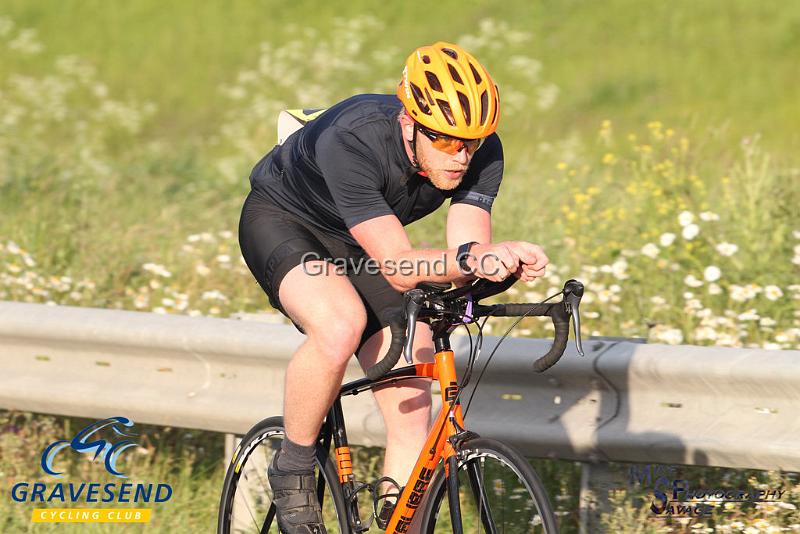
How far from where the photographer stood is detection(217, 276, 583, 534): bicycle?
3553 millimetres

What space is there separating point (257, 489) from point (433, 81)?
2037 mm

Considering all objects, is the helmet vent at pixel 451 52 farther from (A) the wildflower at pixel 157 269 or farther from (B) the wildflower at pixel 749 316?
(A) the wildflower at pixel 157 269

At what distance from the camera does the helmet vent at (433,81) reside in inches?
145

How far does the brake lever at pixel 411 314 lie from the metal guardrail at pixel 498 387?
1.02 metres

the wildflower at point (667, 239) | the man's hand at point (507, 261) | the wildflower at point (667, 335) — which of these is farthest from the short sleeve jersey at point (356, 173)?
the wildflower at point (667, 239)

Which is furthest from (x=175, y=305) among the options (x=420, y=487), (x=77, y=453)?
(x=420, y=487)

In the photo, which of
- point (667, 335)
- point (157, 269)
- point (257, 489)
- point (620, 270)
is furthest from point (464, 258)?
point (157, 269)

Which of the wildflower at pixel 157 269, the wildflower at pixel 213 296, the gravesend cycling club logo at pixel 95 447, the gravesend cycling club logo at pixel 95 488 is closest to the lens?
the gravesend cycling club logo at pixel 95 488

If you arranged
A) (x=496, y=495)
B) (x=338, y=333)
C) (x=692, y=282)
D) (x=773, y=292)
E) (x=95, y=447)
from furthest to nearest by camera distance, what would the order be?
1. (x=692, y=282)
2. (x=773, y=292)
3. (x=95, y=447)
4. (x=496, y=495)
5. (x=338, y=333)

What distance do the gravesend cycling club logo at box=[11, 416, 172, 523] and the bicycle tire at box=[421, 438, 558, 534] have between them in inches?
52.3

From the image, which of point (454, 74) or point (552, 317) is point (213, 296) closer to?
point (454, 74)

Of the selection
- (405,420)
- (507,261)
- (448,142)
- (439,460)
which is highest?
(448,142)

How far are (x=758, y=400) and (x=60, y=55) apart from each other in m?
17.4

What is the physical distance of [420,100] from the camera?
12.1 feet
